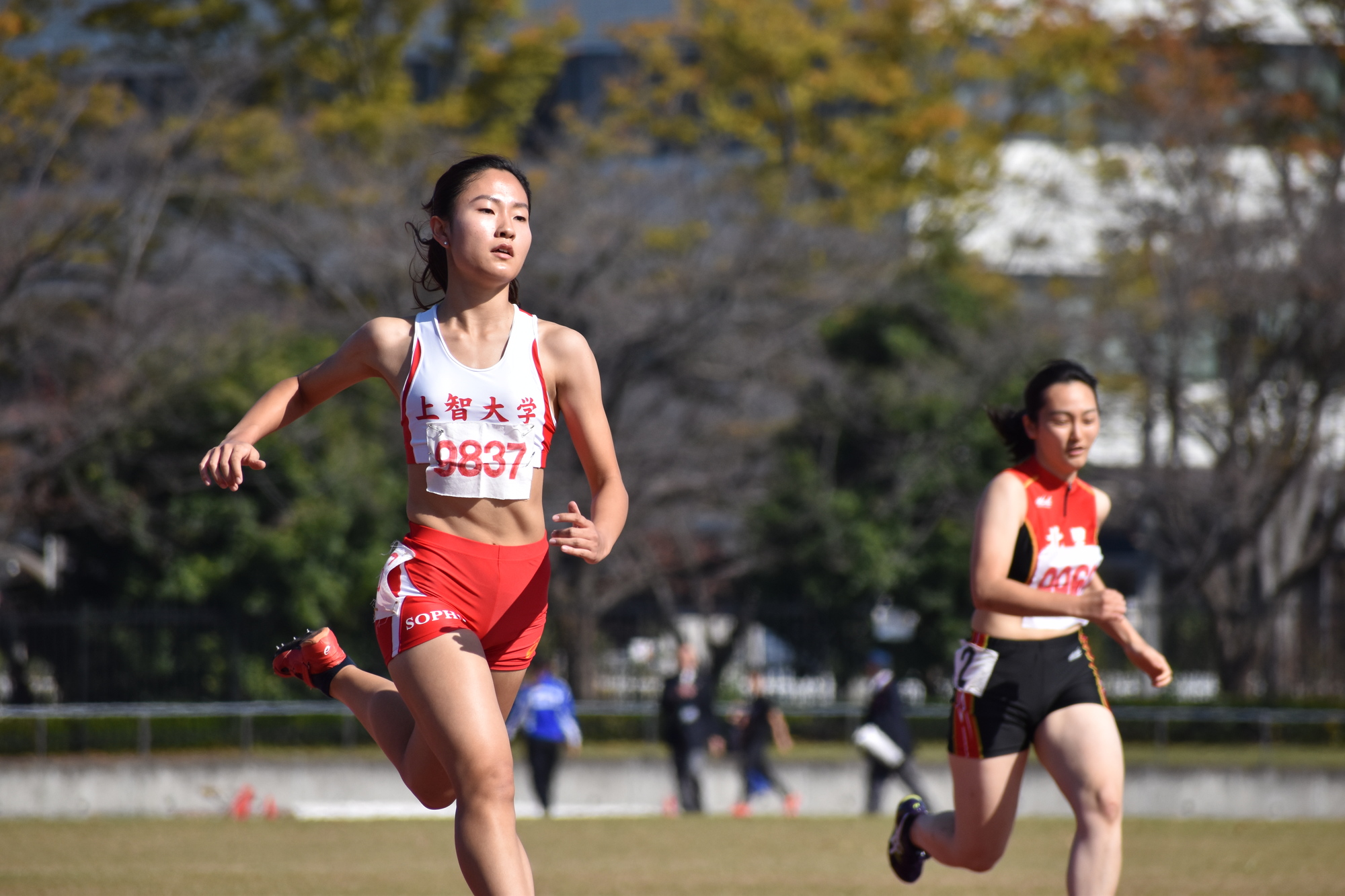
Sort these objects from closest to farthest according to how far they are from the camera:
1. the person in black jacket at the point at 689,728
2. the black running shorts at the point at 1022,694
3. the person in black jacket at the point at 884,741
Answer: the black running shorts at the point at 1022,694 < the person in black jacket at the point at 884,741 < the person in black jacket at the point at 689,728

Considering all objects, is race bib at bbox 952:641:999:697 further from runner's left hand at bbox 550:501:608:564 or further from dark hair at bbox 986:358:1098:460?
runner's left hand at bbox 550:501:608:564

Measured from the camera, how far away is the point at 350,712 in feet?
69.5

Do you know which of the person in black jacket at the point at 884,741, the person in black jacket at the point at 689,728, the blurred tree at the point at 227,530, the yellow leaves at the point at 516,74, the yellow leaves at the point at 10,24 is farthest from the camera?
the yellow leaves at the point at 516,74

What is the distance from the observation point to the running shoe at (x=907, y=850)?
724cm

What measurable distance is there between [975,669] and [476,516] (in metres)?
2.32

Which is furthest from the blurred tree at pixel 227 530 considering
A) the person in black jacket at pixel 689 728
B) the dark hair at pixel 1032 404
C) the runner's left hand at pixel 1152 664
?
the runner's left hand at pixel 1152 664

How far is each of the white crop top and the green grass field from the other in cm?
481

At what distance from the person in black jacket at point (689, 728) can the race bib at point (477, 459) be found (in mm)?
13514

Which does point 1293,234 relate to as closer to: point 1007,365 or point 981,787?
point 1007,365

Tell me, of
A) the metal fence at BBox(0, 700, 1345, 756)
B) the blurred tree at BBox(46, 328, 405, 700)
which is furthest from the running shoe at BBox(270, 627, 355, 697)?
the blurred tree at BBox(46, 328, 405, 700)

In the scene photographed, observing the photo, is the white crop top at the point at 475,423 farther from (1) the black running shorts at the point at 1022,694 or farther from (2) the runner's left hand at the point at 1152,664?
(2) the runner's left hand at the point at 1152,664

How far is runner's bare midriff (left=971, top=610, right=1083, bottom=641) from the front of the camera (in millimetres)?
6387

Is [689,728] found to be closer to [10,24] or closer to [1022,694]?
[1022,694]

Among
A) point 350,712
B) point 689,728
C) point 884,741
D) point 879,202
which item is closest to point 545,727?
point 689,728
